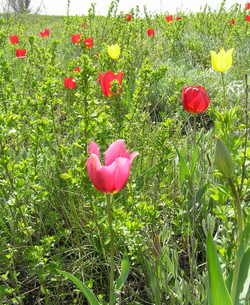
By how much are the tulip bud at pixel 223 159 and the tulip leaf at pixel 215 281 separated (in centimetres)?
16

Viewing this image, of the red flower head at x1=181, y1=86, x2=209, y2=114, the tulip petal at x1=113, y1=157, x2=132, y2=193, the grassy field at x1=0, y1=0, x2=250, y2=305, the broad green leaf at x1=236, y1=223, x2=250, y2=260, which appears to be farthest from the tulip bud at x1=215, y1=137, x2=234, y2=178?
the red flower head at x1=181, y1=86, x2=209, y2=114

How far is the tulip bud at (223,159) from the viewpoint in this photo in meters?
0.71

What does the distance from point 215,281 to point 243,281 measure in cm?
14

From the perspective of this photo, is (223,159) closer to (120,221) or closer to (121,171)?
(121,171)

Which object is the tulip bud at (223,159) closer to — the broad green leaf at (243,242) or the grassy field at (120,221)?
the grassy field at (120,221)

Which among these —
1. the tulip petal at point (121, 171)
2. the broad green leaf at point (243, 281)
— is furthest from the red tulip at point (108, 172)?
the broad green leaf at point (243, 281)

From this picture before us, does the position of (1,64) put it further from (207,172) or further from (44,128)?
(207,172)

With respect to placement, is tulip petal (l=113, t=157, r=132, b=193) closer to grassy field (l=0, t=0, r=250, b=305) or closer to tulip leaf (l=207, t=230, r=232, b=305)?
grassy field (l=0, t=0, r=250, b=305)

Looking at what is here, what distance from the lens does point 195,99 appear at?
5.21 ft

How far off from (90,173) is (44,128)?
0.67m

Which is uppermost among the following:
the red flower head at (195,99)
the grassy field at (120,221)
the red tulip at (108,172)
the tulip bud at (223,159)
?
the red flower head at (195,99)

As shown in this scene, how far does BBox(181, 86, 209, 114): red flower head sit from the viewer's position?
1578 mm

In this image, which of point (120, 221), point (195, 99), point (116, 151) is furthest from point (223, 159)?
point (195, 99)

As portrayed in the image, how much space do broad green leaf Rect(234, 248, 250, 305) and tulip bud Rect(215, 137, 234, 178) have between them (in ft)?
Answer: 0.85
